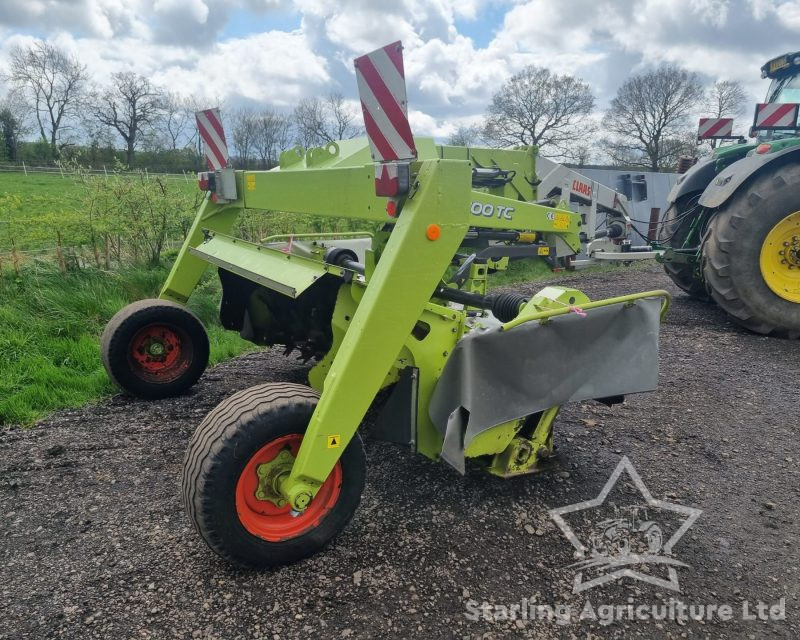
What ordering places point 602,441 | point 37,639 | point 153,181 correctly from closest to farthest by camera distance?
point 37,639 → point 602,441 → point 153,181

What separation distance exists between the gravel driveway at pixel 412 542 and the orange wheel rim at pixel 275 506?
0.17 metres

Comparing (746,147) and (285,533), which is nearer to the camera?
(285,533)

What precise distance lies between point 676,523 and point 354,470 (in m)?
1.58

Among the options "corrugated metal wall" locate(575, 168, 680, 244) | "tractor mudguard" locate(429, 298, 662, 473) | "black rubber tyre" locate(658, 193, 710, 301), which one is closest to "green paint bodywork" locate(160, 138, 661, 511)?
"tractor mudguard" locate(429, 298, 662, 473)

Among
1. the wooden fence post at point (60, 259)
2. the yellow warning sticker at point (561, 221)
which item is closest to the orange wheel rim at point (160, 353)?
the wooden fence post at point (60, 259)

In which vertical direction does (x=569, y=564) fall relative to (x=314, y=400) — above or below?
below

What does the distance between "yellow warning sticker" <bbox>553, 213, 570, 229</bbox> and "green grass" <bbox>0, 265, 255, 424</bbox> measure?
127 inches

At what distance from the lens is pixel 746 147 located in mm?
6188

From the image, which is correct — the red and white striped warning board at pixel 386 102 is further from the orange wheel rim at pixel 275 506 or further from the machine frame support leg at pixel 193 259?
the machine frame support leg at pixel 193 259

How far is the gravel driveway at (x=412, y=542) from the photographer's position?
2.04 meters

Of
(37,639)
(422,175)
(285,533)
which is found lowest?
(37,639)

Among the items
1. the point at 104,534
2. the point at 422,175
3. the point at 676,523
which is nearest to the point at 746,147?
the point at 676,523

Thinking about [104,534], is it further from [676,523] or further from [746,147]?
[746,147]

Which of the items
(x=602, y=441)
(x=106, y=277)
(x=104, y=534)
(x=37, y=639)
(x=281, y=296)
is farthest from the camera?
(x=106, y=277)
